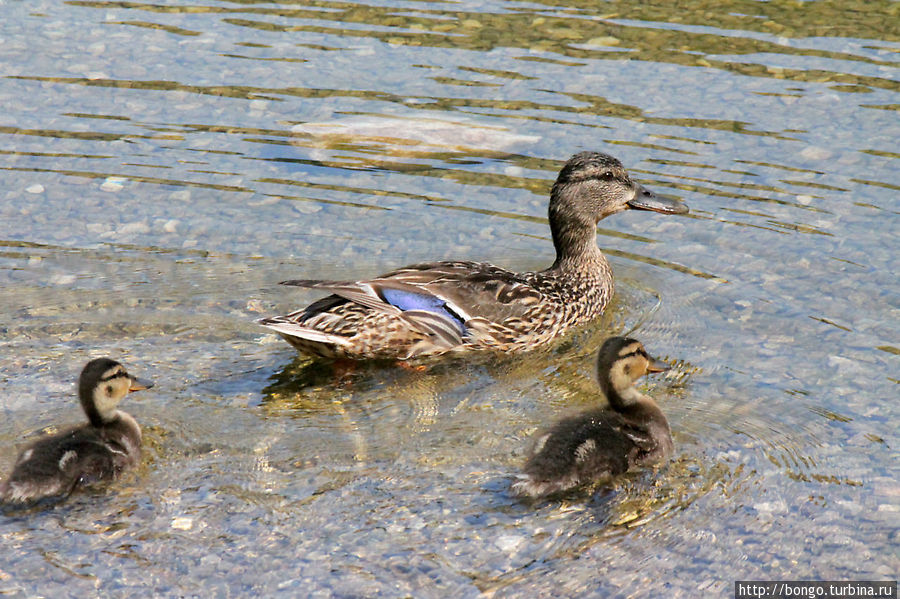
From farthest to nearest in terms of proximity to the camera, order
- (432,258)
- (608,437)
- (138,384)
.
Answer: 1. (432,258)
2. (138,384)
3. (608,437)

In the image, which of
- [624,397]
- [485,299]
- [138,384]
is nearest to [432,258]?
[485,299]

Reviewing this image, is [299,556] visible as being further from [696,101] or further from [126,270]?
[696,101]

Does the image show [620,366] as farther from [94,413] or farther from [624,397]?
[94,413]

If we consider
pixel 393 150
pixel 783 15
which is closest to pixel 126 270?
pixel 393 150

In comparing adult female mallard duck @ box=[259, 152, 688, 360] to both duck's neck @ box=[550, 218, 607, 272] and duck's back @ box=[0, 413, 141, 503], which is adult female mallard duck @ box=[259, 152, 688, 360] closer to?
duck's neck @ box=[550, 218, 607, 272]

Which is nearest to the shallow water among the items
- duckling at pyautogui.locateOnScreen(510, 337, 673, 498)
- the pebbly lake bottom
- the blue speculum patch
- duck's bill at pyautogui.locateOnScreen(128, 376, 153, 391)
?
the pebbly lake bottom

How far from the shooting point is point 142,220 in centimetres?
841

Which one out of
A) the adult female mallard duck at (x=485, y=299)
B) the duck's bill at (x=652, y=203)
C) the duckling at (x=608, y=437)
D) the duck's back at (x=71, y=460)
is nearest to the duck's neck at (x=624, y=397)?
the duckling at (x=608, y=437)

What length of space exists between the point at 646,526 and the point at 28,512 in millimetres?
2673

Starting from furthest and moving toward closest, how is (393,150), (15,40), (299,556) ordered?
(15,40)
(393,150)
(299,556)

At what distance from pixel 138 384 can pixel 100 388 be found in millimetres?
242

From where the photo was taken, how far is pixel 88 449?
5.55m

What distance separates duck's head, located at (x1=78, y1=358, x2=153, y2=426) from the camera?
573 cm

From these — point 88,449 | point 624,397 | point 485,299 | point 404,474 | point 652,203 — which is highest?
point 652,203
